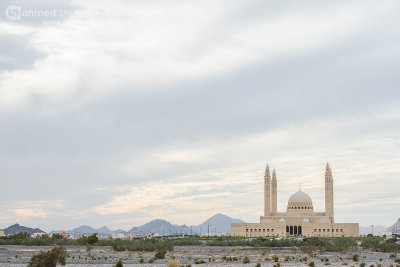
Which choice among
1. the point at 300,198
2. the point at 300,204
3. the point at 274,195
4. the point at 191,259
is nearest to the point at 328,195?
the point at 300,204

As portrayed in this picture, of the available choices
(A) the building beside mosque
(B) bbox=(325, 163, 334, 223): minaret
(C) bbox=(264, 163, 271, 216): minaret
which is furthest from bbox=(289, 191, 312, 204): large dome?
(C) bbox=(264, 163, 271, 216): minaret

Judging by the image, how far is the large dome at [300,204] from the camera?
5281 inches

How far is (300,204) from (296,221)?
6.98m

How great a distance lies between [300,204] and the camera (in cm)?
13488

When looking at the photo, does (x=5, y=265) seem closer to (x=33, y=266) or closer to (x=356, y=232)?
(x=33, y=266)

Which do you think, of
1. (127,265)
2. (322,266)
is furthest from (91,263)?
(322,266)

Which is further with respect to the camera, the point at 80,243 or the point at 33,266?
→ the point at 80,243

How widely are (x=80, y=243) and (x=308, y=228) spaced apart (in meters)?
61.8

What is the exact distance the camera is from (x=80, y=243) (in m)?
79.1

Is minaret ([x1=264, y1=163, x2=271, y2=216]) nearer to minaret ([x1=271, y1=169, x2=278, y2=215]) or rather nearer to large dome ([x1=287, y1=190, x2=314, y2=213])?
minaret ([x1=271, y1=169, x2=278, y2=215])

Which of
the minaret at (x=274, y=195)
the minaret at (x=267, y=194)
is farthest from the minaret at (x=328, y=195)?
the minaret at (x=267, y=194)

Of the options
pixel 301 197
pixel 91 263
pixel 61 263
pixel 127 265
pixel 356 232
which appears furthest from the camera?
pixel 301 197

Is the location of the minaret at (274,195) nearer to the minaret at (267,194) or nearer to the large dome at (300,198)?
the minaret at (267,194)

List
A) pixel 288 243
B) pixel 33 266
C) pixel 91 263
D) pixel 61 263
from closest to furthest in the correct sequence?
1. pixel 33 266
2. pixel 61 263
3. pixel 91 263
4. pixel 288 243
